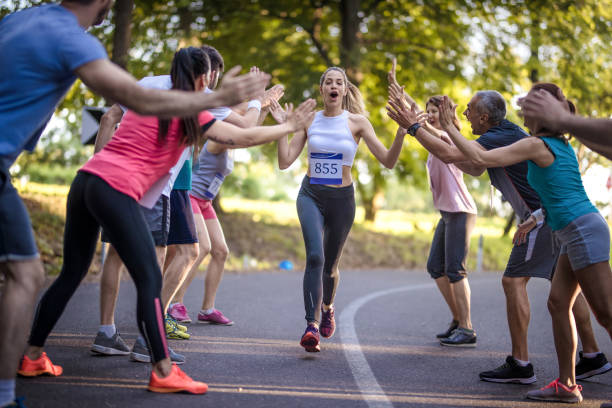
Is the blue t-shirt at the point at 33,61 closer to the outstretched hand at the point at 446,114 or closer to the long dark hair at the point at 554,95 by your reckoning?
the outstretched hand at the point at 446,114

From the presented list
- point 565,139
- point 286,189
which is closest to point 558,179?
point 565,139

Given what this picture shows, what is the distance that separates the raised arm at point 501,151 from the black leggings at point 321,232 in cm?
175

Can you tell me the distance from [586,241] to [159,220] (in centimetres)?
323

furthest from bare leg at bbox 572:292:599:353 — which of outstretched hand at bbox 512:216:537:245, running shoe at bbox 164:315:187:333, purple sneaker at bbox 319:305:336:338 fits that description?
running shoe at bbox 164:315:187:333

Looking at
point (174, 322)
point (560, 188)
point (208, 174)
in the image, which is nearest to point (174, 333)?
point (174, 322)

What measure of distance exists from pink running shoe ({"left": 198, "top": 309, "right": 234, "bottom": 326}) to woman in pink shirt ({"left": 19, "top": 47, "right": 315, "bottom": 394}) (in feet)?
9.38

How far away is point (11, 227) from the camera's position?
3461 millimetres

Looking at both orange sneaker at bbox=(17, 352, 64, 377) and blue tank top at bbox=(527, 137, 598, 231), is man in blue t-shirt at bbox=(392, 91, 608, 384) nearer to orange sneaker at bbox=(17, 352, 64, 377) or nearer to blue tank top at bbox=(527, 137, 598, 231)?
blue tank top at bbox=(527, 137, 598, 231)

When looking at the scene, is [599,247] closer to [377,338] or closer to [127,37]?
[377,338]

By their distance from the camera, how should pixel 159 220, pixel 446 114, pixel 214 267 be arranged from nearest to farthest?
pixel 446 114, pixel 159 220, pixel 214 267

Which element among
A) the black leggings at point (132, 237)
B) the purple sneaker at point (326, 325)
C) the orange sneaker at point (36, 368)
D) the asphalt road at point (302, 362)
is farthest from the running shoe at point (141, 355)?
the purple sneaker at point (326, 325)

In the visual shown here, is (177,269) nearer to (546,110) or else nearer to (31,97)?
(31,97)

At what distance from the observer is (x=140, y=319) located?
4141mm

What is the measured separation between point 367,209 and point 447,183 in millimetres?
17732
